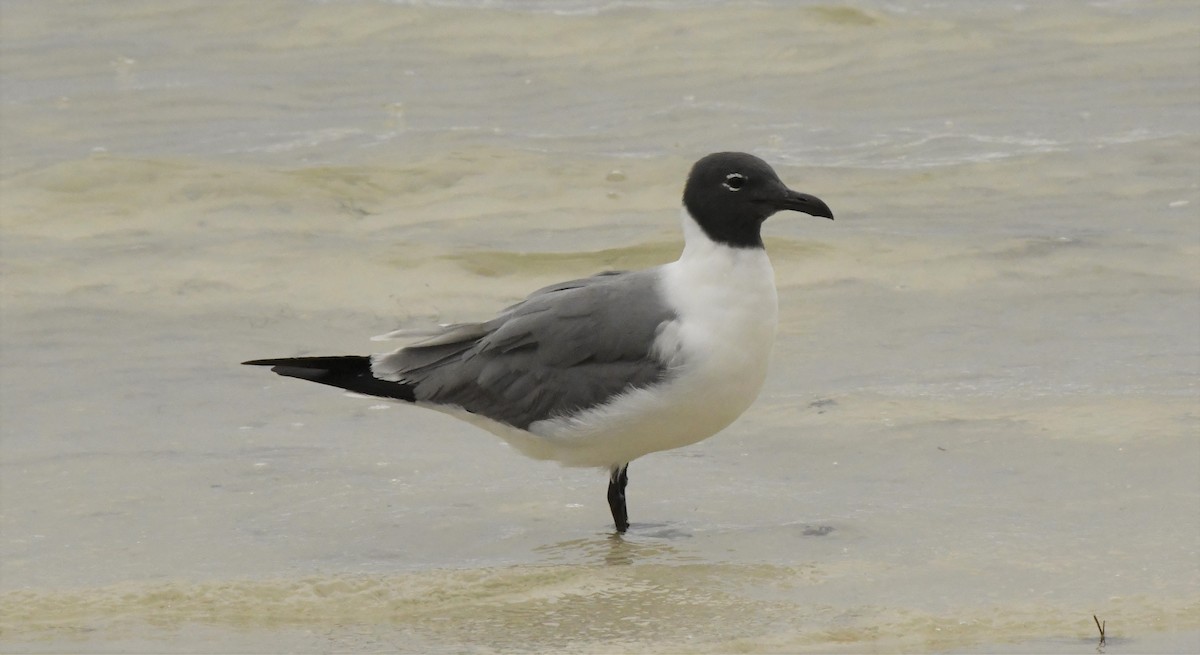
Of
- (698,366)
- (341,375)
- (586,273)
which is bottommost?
(586,273)

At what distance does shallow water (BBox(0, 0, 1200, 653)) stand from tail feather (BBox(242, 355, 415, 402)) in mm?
339

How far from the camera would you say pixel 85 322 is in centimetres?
826

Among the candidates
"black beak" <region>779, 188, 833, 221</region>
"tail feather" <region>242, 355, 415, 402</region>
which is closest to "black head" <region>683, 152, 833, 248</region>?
"black beak" <region>779, 188, 833, 221</region>

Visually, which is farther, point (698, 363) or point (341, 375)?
point (341, 375)

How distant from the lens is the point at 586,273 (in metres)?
8.99

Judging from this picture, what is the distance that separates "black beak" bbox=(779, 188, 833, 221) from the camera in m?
5.94

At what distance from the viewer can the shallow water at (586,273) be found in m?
5.25

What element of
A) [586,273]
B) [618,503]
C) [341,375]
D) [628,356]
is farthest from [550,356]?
[586,273]

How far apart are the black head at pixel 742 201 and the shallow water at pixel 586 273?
0.90m

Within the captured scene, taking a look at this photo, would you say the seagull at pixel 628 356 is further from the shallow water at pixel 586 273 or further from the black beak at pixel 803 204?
the shallow water at pixel 586 273

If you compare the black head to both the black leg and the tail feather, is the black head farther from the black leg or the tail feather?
the tail feather

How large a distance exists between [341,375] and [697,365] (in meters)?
1.38

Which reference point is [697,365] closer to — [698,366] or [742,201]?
[698,366]

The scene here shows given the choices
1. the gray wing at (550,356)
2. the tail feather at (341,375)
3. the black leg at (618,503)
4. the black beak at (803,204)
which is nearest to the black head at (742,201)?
the black beak at (803,204)
